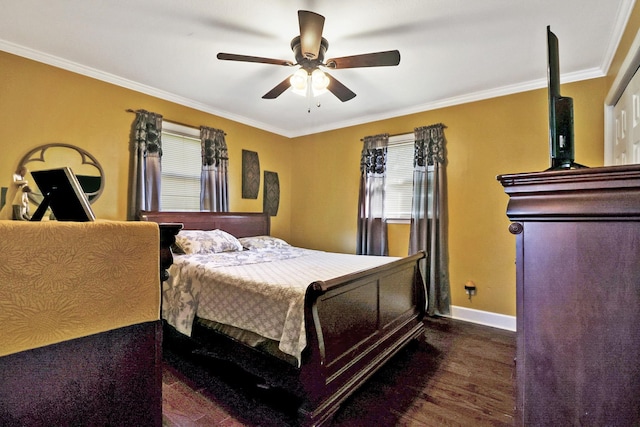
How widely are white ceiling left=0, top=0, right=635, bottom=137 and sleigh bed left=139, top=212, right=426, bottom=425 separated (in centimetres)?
171

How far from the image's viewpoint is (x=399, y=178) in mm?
3969

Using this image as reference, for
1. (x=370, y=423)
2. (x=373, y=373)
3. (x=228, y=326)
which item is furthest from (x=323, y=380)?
(x=228, y=326)

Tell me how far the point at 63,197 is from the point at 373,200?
3.44 metres

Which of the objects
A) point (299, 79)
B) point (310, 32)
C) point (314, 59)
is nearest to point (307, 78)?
point (299, 79)

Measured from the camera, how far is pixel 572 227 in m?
0.63

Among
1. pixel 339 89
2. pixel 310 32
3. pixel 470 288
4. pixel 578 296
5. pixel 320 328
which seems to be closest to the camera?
pixel 578 296

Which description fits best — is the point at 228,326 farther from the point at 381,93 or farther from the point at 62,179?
the point at 381,93

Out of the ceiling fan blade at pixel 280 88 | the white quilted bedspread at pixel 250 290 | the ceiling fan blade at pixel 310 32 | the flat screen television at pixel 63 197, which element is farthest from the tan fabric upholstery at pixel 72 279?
the ceiling fan blade at pixel 280 88

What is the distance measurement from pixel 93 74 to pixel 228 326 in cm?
285

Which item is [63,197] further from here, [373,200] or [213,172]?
[373,200]

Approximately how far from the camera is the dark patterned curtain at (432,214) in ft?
11.5

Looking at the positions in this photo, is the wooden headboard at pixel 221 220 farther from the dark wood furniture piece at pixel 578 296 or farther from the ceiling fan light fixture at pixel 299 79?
the dark wood furniture piece at pixel 578 296

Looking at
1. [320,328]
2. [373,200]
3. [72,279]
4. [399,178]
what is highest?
[399,178]

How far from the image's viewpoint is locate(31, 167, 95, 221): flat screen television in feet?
3.22
